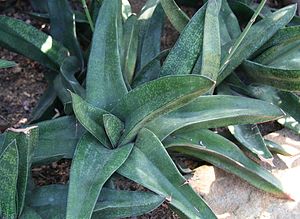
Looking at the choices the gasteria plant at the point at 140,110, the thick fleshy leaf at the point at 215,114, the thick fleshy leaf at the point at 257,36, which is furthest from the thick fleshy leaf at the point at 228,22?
the thick fleshy leaf at the point at 215,114

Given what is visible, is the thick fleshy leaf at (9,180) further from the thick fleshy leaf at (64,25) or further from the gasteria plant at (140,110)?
the thick fleshy leaf at (64,25)

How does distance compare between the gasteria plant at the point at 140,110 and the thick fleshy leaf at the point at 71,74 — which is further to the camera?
the thick fleshy leaf at the point at 71,74

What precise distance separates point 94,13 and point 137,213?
777mm

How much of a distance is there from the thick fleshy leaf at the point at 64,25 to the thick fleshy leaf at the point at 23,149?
579 mm

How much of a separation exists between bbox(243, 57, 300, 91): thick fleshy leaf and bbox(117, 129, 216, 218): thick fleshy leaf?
45cm

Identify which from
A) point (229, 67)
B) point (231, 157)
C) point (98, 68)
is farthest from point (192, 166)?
point (98, 68)

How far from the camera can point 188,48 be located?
5.62 ft

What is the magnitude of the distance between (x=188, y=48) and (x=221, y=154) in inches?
11.9

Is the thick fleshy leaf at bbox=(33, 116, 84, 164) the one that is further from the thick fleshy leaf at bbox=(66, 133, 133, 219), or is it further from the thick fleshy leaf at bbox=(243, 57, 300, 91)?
the thick fleshy leaf at bbox=(243, 57, 300, 91)

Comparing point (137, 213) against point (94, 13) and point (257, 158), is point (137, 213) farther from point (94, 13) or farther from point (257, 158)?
point (94, 13)

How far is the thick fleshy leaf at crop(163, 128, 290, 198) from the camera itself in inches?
66.3

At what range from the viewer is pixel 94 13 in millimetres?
2027

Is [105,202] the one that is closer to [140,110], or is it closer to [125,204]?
[125,204]

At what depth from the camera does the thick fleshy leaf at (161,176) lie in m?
1.52
